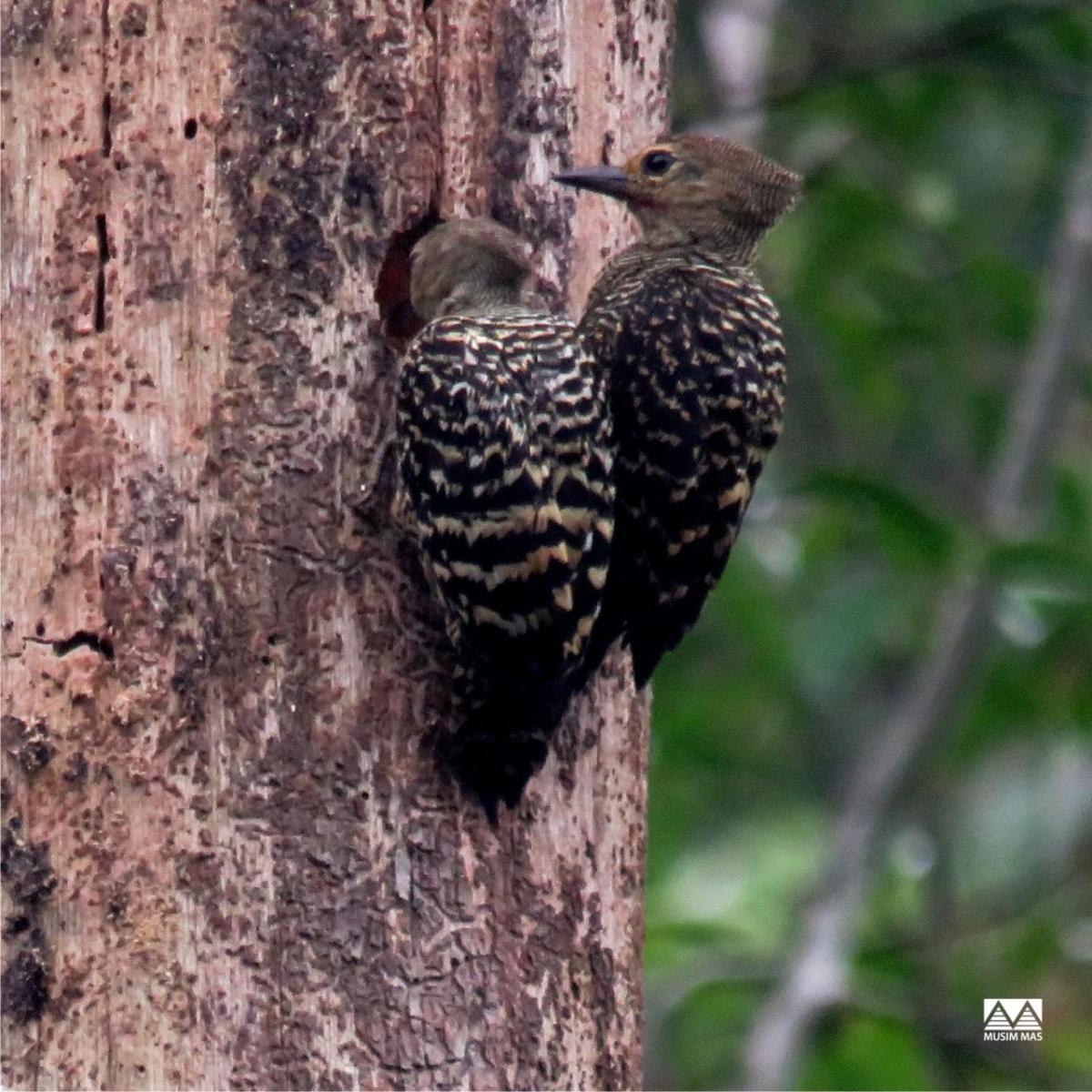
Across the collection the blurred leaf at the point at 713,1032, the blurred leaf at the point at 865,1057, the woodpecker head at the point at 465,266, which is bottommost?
the blurred leaf at the point at 865,1057

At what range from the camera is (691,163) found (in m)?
5.30

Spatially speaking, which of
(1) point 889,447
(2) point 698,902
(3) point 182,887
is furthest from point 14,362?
(1) point 889,447

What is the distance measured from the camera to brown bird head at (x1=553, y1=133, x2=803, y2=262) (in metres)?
5.14

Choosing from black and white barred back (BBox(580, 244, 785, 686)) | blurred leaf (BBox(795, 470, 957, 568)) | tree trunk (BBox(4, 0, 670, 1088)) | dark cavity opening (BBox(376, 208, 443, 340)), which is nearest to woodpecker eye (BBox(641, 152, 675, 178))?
black and white barred back (BBox(580, 244, 785, 686))

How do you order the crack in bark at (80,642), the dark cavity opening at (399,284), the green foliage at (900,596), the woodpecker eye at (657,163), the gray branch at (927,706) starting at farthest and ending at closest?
the green foliage at (900,596) < the gray branch at (927,706) < the woodpecker eye at (657,163) < the dark cavity opening at (399,284) < the crack in bark at (80,642)

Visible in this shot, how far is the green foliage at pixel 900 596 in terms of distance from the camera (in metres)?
7.46

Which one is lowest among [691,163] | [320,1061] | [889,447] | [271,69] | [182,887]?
[320,1061]

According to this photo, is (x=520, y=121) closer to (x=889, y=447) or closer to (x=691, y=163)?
(x=691, y=163)

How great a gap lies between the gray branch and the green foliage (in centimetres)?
11

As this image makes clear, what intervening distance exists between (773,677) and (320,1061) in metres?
4.69

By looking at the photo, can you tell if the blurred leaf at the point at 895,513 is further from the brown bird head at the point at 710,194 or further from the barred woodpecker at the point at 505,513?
the barred woodpecker at the point at 505,513

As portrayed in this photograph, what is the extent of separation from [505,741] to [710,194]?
5.30ft

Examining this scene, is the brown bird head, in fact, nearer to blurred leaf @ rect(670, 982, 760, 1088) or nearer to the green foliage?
the green foliage

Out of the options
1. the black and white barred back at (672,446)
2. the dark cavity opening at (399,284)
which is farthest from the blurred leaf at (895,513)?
the dark cavity opening at (399,284)
